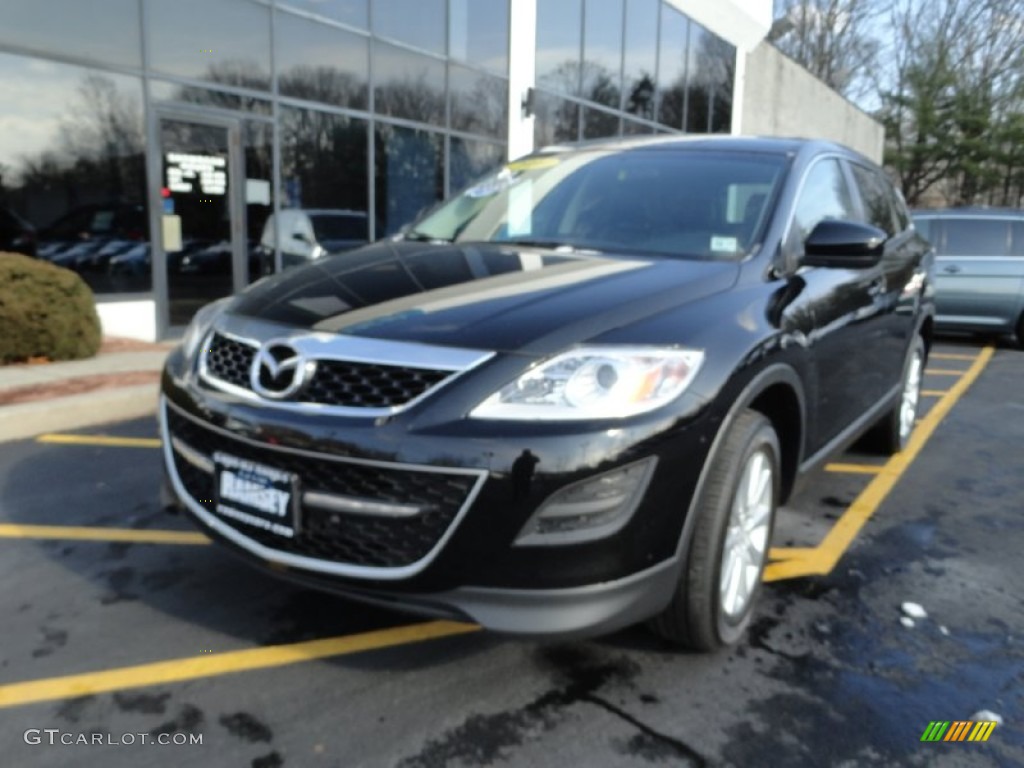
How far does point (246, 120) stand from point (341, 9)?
216cm

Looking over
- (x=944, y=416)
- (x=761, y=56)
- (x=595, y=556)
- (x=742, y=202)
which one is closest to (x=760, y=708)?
(x=595, y=556)

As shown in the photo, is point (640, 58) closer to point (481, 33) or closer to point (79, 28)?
point (481, 33)

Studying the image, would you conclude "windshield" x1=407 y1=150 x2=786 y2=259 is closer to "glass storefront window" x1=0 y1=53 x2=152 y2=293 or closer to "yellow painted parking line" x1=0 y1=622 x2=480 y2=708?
"yellow painted parking line" x1=0 y1=622 x2=480 y2=708

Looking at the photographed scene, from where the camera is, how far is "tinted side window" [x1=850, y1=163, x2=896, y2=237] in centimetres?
439

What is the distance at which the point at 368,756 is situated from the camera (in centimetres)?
223

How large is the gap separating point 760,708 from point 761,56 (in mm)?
23438

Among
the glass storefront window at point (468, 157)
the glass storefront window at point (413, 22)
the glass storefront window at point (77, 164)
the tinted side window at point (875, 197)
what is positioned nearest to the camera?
the tinted side window at point (875, 197)

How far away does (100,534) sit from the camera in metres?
3.71

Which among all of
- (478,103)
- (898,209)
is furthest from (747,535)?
(478,103)

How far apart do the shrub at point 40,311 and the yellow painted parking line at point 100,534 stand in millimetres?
3513

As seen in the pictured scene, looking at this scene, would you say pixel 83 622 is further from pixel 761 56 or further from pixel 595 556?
pixel 761 56

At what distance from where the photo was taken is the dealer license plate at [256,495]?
7.75ft

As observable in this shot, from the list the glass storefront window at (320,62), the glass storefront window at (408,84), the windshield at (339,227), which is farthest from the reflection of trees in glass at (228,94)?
the glass storefront window at (408,84)

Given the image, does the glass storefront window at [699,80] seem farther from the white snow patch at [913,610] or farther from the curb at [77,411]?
the white snow patch at [913,610]
